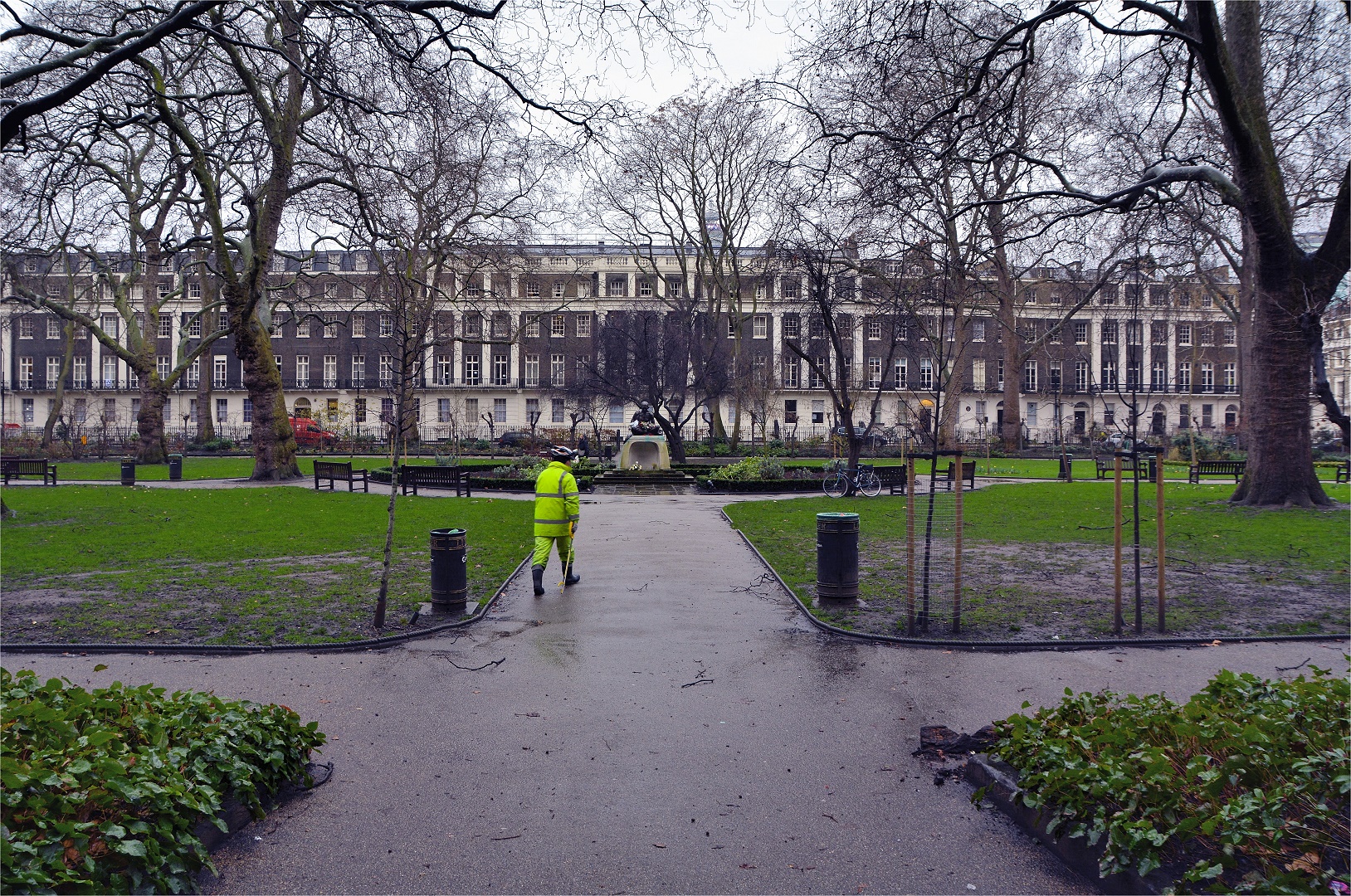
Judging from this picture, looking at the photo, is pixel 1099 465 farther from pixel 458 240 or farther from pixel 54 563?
pixel 54 563

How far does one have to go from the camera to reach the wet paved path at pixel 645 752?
12.4ft

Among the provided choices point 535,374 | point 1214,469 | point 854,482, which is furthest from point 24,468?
point 535,374

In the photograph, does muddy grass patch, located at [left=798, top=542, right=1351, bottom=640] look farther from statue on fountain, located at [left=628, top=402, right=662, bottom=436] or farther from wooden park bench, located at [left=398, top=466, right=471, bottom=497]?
statue on fountain, located at [left=628, top=402, right=662, bottom=436]

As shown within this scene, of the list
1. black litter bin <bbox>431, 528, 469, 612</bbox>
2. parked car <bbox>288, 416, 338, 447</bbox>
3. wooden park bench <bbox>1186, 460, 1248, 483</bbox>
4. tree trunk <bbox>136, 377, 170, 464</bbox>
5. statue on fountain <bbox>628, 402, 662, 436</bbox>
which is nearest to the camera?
black litter bin <bbox>431, 528, 469, 612</bbox>

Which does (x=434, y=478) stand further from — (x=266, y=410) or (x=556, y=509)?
(x=556, y=509)

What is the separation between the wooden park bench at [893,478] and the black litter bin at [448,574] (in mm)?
18608

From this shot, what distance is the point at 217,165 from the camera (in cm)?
2362

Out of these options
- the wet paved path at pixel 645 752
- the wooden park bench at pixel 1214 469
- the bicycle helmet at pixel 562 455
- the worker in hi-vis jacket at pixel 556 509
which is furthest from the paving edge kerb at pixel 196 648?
the wooden park bench at pixel 1214 469

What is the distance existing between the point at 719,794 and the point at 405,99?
780 cm

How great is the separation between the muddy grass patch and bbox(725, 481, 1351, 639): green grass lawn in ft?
0.06

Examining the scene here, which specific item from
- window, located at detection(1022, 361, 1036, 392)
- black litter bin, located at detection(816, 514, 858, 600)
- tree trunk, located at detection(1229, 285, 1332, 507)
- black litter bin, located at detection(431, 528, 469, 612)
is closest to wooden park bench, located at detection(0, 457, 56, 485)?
black litter bin, located at detection(431, 528, 469, 612)

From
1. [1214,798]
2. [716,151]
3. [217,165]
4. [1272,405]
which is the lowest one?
[1214,798]

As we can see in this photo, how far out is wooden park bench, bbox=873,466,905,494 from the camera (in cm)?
2592

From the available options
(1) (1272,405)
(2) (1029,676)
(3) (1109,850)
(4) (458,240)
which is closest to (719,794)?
(3) (1109,850)
